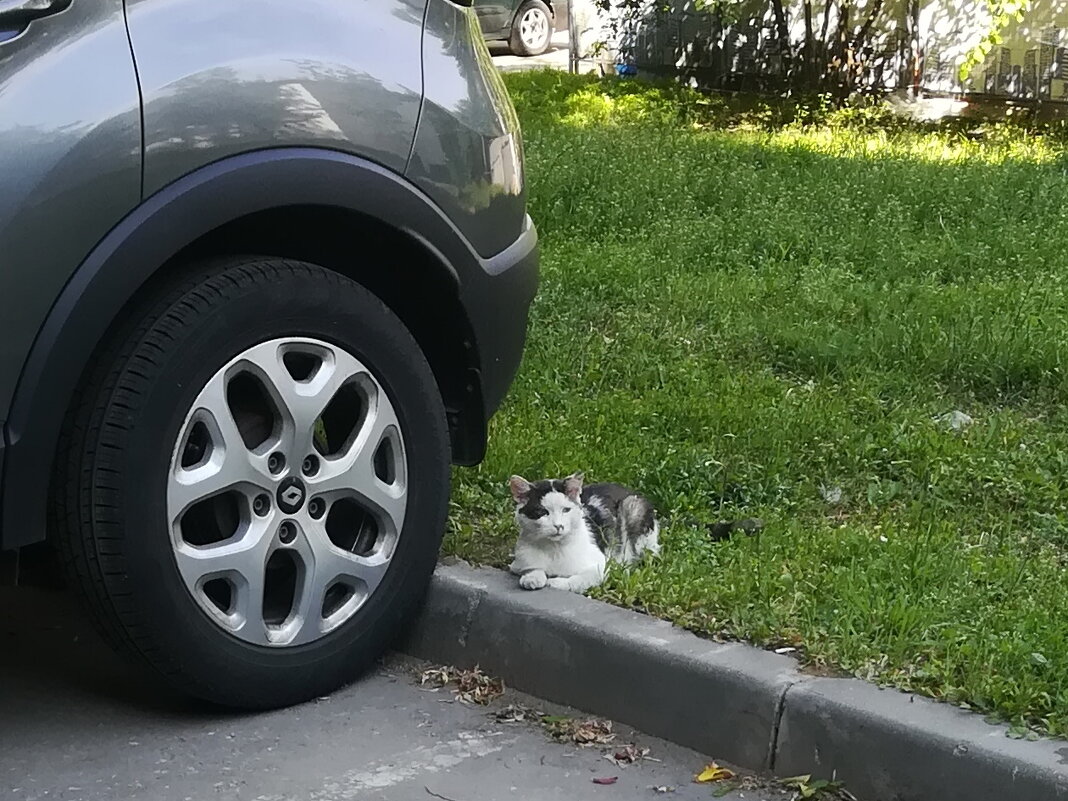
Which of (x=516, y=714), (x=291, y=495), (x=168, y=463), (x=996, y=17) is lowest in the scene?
(x=516, y=714)

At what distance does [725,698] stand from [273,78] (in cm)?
169

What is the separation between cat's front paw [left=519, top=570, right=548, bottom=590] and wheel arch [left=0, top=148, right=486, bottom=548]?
423mm

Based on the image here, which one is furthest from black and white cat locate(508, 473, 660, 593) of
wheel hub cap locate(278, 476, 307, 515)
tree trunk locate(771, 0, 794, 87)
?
tree trunk locate(771, 0, 794, 87)

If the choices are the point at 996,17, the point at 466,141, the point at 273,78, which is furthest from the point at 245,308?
the point at 996,17

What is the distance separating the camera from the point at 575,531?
153 inches

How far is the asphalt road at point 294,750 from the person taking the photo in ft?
10.2

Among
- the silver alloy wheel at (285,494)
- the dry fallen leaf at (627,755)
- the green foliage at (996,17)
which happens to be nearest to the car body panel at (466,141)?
the silver alloy wheel at (285,494)

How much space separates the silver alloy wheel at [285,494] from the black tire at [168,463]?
0.04 m

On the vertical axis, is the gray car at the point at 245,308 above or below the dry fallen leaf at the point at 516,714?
above

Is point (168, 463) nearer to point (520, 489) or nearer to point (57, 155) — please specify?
point (57, 155)

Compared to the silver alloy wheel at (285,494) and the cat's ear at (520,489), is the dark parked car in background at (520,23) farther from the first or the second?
the silver alloy wheel at (285,494)

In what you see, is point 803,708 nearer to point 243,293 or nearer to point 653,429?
point 243,293

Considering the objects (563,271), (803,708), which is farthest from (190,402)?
(563,271)

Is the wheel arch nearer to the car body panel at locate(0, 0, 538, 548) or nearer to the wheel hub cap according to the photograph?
the car body panel at locate(0, 0, 538, 548)
